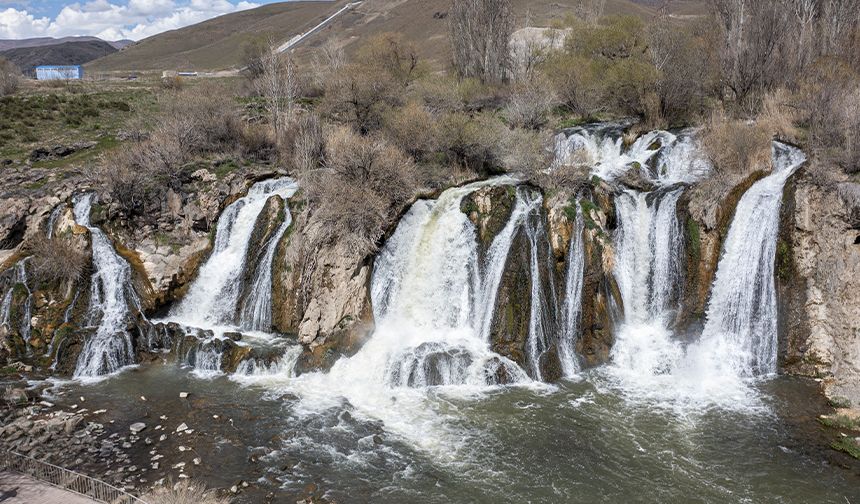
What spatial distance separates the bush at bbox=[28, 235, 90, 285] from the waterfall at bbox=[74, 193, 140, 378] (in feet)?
2.01

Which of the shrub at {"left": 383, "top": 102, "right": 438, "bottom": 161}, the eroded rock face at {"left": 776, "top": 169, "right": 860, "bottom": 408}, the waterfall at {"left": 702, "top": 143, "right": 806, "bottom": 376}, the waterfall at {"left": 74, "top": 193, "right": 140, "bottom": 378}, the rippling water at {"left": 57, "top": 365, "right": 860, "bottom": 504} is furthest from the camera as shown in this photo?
the shrub at {"left": 383, "top": 102, "right": 438, "bottom": 161}

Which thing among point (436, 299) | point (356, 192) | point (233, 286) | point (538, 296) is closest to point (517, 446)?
point (538, 296)

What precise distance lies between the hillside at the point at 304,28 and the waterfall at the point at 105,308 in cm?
7358

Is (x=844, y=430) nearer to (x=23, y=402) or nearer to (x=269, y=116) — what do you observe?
(x=23, y=402)

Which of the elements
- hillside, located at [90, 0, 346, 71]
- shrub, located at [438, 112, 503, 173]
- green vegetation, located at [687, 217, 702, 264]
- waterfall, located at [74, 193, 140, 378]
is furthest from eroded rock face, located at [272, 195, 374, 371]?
hillside, located at [90, 0, 346, 71]

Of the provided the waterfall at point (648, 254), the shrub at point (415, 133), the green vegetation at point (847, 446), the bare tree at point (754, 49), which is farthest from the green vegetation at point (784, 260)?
the shrub at point (415, 133)

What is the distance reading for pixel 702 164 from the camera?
2314cm

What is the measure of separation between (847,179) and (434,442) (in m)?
16.1

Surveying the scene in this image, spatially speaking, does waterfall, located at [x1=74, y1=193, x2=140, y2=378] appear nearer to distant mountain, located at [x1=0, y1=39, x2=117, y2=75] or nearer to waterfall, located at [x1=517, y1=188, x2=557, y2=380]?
waterfall, located at [x1=517, y1=188, x2=557, y2=380]

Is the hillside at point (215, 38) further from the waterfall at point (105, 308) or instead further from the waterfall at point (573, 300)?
the waterfall at point (573, 300)

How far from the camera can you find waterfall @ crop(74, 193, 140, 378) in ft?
63.0

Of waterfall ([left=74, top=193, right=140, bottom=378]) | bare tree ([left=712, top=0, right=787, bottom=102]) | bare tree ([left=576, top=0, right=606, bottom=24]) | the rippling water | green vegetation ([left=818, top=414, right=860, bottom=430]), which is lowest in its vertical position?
the rippling water

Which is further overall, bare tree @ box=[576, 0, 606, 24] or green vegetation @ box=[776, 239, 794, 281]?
bare tree @ box=[576, 0, 606, 24]

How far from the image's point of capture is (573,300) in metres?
19.6
